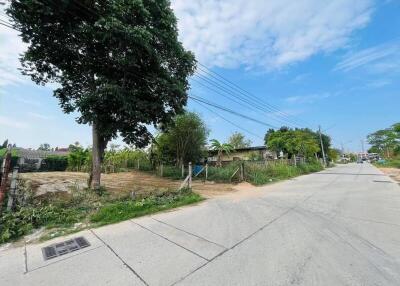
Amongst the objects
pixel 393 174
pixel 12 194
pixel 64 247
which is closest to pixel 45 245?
pixel 64 247

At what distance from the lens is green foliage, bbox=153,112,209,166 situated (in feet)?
63.8

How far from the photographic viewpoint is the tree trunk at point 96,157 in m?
8.79

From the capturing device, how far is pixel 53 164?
24781 mm

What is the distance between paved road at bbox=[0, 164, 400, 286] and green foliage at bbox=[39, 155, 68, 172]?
2375cm

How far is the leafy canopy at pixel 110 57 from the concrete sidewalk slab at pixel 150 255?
4663 millimetres

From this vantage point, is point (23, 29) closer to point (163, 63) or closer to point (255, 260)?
point (163, 63)

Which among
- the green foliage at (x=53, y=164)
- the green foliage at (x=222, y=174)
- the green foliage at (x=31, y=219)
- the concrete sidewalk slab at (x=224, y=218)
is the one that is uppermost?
the green foliage at (x=53, y=164)

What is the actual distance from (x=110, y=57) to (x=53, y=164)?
21.5 m

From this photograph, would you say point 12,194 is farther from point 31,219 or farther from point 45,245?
point 45,245

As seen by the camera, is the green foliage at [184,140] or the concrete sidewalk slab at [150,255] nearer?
the concrete sidewalk slab at [150,255]

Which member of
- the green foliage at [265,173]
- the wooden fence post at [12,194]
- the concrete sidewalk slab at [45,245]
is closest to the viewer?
the concrete sidewalk slab at [45,245]

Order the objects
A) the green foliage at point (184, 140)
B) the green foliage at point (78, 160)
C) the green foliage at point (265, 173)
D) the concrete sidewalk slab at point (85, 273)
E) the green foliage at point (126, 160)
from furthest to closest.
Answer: the green foliage at point (78, 160)
the green foliage at point (126, 160)
the green foliage at point (184, 140)
the green foliage at point (265, 173)
the concrete sidewalk slab at point (85, 273)

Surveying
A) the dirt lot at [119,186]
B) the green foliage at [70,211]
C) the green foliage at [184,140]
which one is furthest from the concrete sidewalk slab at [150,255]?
the green foliage at [184,140]

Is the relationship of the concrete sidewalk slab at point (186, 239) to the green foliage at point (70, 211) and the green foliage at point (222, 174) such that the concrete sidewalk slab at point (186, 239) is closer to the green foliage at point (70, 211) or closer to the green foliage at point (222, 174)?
the green foliage at point (70, 211)
